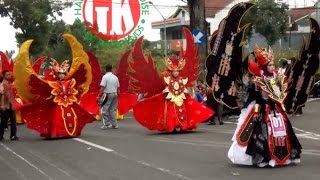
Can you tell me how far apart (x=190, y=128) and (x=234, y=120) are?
13.7 ft

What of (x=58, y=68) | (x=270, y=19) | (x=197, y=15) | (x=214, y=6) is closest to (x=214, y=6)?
(x=214, y=6)

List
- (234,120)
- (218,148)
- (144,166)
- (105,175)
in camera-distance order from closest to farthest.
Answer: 1. (105,175)
2. (144,166)
3. (218,148)
4. (234,120)

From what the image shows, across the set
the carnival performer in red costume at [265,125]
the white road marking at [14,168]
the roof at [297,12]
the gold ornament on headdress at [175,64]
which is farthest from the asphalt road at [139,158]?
the roof at [297,12]

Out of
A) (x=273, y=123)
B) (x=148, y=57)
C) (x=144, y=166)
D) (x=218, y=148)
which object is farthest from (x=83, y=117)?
(x=273, y=123)

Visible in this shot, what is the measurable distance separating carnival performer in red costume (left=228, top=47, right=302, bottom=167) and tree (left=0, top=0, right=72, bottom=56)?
136 ft

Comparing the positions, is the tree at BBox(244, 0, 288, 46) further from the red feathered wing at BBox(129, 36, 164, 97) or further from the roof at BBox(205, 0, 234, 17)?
the red feathered wing at BBox(129, 36, 164, 97)

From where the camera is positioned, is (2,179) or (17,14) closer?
(2,179)

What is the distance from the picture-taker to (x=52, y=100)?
45.5ft

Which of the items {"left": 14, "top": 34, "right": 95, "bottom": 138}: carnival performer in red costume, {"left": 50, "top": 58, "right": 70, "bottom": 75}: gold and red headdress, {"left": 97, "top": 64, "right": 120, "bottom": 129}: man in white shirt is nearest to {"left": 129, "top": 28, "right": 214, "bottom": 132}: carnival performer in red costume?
{"left": 14, "top": 34, "right": 95, "bottom": 138}: carnival performer in red costume

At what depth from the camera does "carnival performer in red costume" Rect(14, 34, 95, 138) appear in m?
13.6

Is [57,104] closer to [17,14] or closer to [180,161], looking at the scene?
[180,161]

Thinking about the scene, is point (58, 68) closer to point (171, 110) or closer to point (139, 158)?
point (171, 110)

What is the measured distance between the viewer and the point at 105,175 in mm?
8820

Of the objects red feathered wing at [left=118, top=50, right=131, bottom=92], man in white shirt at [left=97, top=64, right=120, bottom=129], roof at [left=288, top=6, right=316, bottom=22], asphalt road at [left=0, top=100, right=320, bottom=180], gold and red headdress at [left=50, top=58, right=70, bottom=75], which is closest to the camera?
asphalt road at [left=0, top=100, right=320, bottom=180]
